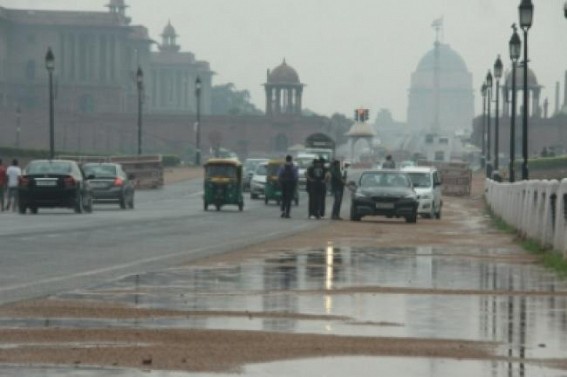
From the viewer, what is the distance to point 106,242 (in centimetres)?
2936

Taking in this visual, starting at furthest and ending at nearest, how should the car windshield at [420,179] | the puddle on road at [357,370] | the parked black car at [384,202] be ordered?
1. the car windshield at [420,179]
2. the parked black car at [384,202]
3. the puddle on road at [357,370]

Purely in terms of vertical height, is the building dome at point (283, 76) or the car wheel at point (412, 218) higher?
the building dome at point (283, 76)

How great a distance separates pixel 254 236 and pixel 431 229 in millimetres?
8029

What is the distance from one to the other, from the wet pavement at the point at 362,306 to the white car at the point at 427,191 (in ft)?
86.2

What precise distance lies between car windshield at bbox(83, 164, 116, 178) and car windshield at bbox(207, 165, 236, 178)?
2746 mm

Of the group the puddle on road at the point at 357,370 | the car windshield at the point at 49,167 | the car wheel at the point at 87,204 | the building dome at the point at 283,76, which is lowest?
the car wheel at the point at 87,204

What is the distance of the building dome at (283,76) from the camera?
19562 centimetres

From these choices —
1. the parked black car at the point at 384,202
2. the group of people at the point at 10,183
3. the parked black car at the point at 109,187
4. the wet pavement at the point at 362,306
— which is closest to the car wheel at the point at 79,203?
the group of people at the point at 10,183

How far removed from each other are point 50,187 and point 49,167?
28.6 inches

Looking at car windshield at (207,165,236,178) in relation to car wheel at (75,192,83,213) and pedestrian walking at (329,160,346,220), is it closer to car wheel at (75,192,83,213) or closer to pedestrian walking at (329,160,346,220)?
pedestrian walking at (329,160,346,220)

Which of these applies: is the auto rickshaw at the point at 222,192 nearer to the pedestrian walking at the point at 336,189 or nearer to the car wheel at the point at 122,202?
the car wheel at the point at 122,202

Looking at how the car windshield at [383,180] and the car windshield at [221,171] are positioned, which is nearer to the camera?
the car windshield at [383,180]

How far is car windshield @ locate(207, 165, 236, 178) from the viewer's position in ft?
181

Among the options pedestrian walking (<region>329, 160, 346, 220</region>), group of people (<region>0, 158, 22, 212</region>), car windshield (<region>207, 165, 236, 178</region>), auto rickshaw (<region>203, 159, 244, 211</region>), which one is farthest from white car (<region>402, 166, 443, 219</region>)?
group of people (<region>0, 158, 22, 212</region>)
